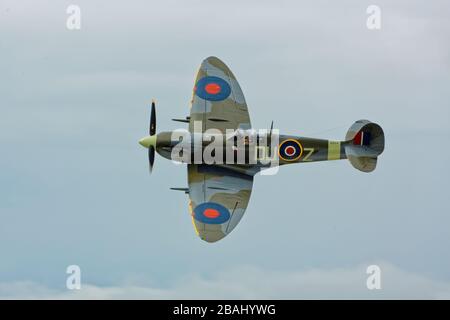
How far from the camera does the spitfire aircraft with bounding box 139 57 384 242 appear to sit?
40375 millimetres

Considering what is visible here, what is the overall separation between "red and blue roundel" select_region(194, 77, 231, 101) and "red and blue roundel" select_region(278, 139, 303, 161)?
2.83 meters

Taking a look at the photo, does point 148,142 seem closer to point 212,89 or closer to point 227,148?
point 227,148

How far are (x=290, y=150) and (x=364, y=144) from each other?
103 inches

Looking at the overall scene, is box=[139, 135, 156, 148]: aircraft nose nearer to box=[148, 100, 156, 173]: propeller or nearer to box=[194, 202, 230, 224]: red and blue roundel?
box=[148, 100, 156, 173]: propeller

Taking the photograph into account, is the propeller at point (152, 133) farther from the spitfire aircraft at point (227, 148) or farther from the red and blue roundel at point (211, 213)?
the red and blue roundel at point (211, 213)

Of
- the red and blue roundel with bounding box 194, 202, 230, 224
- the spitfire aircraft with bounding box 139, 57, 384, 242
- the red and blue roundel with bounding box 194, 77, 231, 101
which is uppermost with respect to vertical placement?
the red and blue roundel with bounding box 194, 77, 231, 101

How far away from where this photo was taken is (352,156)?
41.3 m

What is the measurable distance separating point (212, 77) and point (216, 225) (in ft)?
19.5

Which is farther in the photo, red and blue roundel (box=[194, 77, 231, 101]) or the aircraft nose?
red and blue roundel (box=[194, 77, 231, 101])

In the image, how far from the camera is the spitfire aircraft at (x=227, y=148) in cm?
4038

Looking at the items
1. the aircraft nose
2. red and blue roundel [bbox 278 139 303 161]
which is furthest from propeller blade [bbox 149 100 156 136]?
red and blue roundel [bbox 278 139 303 161]

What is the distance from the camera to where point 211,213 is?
131ft

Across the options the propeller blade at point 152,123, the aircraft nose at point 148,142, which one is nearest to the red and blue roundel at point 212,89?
the propeller blade at point 152,123

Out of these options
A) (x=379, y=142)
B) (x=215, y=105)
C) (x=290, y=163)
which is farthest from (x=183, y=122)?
(x=379, y=142)
